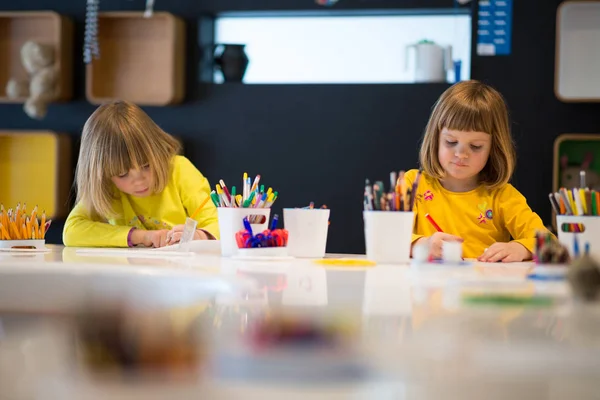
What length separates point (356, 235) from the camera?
373 centimetres

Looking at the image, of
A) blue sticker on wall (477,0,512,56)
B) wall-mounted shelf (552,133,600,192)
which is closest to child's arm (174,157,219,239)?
blue sticker on wall (477,0,512,56)

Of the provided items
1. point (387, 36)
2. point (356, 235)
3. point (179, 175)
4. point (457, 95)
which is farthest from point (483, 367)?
point (387, 36)

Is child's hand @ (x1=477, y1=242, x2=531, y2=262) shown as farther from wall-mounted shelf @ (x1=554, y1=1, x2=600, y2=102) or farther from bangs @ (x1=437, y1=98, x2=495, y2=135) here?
wall-mounted shelf @ (x1=554, y1=1, x2=600, y2=102)

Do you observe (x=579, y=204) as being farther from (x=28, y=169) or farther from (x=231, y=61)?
(x=28, y=169)

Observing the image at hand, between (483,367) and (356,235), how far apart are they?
3.06 meters

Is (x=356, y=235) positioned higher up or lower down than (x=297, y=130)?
lower down

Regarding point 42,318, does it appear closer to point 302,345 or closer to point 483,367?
point 302,345

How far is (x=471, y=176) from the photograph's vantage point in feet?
7.14

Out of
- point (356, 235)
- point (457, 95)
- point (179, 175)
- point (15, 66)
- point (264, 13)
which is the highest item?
point (264, 13)

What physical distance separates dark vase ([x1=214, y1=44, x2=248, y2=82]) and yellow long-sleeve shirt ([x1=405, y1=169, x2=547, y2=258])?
185cm

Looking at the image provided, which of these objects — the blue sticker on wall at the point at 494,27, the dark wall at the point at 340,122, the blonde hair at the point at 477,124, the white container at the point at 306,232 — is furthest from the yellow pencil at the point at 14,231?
the blue sticker on wall at the point at 494,27

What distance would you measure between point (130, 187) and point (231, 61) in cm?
170

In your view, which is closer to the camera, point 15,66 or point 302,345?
point 302,345

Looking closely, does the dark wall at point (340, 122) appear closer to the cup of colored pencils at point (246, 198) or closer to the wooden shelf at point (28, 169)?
the wooden shelf at point (28, 169)
